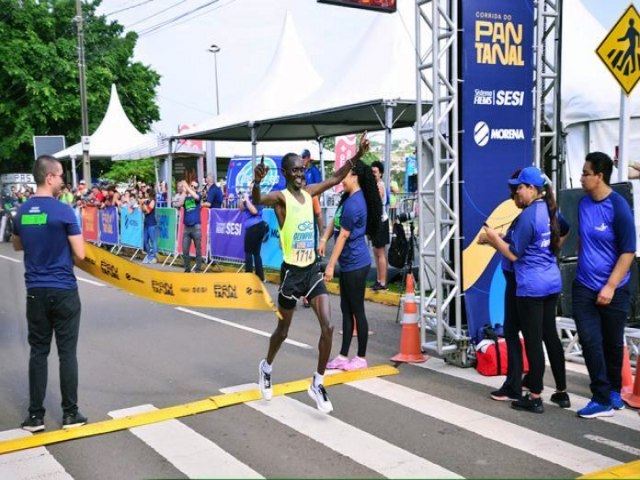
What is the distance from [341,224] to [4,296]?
28.7ft

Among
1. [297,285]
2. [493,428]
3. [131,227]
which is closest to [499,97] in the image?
[297,285]

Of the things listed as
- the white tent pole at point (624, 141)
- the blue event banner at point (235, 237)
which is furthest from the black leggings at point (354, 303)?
the blue event banner at point (235, 237)

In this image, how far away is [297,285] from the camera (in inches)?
223

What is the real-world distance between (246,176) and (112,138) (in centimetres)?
1127

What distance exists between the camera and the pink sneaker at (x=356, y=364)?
685cm

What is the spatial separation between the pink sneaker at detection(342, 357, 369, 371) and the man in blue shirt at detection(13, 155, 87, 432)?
2681 mm

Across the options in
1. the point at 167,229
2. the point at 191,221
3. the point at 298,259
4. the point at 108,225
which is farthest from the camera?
the point at 108,225

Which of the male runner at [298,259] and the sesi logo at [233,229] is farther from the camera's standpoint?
the sesi logo at [233,229]

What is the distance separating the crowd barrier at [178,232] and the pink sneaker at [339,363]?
269 inches

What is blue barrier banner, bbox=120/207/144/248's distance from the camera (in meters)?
18.6

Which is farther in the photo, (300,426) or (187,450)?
(300,426)

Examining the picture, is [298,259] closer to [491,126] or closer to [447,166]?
[447,166]

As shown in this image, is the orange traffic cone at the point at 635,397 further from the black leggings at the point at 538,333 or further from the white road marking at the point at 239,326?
the white road marking at the point at 239,326

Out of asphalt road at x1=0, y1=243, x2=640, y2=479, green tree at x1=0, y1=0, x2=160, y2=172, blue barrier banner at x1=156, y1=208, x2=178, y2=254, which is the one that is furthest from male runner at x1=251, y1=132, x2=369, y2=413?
green tree at x1=0, y1=0, x2=160, y2=172
